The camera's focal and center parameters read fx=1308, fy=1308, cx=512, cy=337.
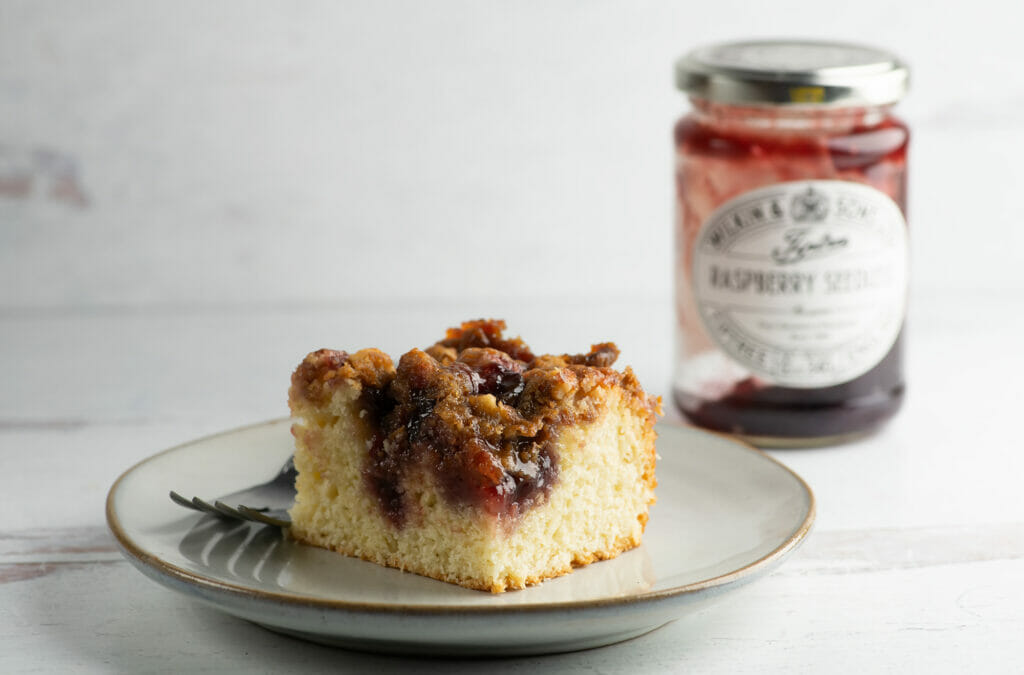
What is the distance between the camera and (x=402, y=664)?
128cm

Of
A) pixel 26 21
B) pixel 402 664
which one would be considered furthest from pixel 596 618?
pixel 26 21

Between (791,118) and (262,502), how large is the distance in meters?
0.92

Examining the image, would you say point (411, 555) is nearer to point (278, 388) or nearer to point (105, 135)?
point (278, 388)

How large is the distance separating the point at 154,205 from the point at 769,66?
1478 millimetres

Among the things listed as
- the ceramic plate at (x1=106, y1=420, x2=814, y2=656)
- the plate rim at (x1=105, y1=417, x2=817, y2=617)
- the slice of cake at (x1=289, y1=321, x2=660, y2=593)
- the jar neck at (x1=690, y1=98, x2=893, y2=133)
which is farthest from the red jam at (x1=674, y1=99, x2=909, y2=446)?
the plate rim at (x1=105, y1=417, x2=817, y2=617)

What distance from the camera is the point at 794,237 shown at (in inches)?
74.4

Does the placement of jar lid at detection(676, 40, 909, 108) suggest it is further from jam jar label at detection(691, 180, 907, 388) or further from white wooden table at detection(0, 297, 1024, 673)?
white wooden table at detection(0, 297, 1024, 673)

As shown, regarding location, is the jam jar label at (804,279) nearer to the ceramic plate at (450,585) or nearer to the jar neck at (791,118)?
the jar neck at (791,118)

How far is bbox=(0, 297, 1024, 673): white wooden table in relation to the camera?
4.37 feet

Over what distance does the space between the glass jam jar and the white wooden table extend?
0.12m

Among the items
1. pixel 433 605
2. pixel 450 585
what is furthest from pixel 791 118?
pixel 433 605

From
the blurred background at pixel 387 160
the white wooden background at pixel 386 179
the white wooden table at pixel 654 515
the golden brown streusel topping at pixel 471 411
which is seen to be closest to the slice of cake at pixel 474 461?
the golden brown streusel topping at pixel 471 411

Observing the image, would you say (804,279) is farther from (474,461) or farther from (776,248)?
(474,461)

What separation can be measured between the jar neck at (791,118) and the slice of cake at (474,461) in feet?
1.80
